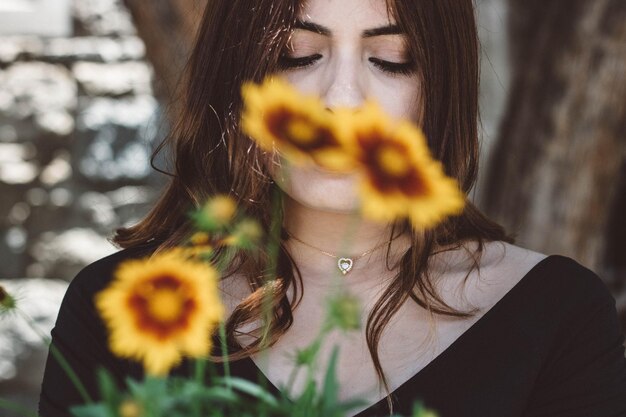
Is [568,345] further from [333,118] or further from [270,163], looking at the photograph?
[333,118]

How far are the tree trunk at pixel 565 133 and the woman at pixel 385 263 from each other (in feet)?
2.51

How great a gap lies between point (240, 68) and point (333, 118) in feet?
2.69

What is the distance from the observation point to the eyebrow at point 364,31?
1.19 m

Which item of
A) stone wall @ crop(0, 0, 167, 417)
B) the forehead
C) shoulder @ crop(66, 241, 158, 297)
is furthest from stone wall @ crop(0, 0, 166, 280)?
the forehead

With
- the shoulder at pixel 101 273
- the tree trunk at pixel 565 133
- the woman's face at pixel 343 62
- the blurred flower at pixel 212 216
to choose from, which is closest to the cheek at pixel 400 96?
the woman's face at pixel 343 62

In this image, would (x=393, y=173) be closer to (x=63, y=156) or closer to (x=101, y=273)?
(x=101, y=273)

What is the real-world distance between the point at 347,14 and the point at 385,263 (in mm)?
396

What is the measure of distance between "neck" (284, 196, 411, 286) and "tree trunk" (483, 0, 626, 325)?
31.9 inches

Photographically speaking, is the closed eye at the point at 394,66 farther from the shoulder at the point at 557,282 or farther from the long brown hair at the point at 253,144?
the shoulder at the point at 557,282

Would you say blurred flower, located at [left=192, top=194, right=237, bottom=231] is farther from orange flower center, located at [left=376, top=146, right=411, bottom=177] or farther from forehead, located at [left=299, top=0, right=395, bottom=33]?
forehead, located at [left=299, top=0, right=395, bottom=33]

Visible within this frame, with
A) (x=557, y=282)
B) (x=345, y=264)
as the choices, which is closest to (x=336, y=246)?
(x=345, y=264)

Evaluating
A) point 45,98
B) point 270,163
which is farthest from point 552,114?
point 45,98

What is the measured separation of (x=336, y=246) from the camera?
1450mm

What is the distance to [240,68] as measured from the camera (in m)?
1.32
